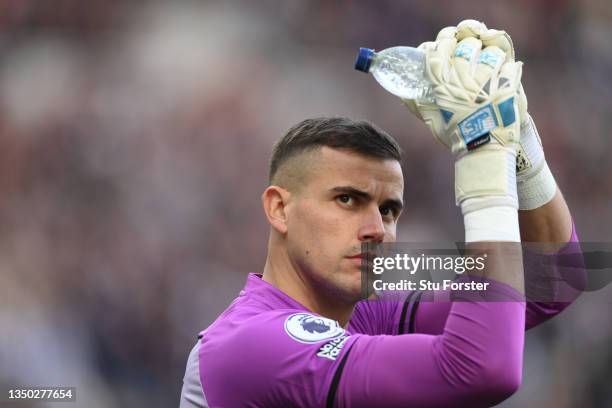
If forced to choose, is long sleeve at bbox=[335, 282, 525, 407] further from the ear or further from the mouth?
the ear

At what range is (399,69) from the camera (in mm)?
2709

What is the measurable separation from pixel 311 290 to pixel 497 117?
0.87 meters

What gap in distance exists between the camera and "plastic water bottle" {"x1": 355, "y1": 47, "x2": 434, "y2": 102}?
2547 millimetres

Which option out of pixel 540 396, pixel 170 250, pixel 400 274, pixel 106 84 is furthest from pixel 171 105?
pixel 400 274

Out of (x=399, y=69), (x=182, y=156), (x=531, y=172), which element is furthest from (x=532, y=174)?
(x=182, y=156)

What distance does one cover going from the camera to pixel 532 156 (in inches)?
110

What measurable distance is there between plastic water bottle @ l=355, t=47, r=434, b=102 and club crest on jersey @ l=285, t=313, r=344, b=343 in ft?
2.30

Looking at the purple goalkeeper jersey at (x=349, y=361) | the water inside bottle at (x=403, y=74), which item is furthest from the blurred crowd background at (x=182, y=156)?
the water inside bottle at (x=403, y=74)

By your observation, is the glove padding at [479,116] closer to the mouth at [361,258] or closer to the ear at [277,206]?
the mouth at [361,258]

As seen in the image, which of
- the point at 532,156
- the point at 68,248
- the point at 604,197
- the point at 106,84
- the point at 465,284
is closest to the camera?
the point at 465,284

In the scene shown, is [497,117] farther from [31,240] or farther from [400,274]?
[31,240]

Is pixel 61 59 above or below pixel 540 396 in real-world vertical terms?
above

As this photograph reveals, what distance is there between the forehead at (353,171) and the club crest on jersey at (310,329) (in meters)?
0.46

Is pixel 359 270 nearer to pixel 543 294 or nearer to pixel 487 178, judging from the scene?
pixel 487 178
